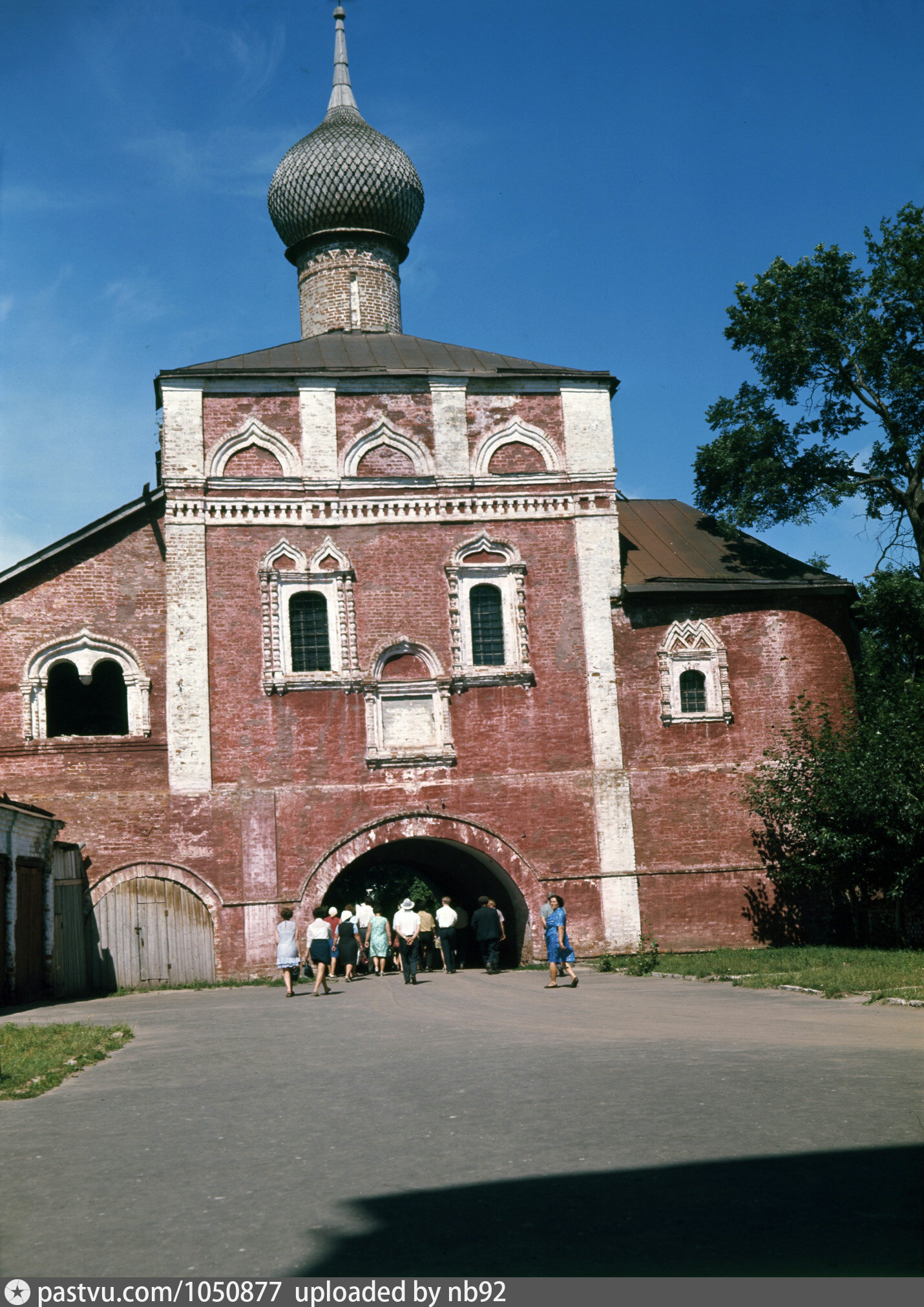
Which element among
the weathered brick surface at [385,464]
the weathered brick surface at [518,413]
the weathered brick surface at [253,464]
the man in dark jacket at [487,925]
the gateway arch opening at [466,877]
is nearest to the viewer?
the man in dark jacket at [487,925]

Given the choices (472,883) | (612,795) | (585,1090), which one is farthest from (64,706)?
(585,1090)

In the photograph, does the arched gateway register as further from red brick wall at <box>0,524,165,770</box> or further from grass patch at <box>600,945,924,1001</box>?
red brick wall at <box>0,524,165,770</box>

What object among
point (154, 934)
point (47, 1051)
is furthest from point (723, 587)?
point (47, 1051)

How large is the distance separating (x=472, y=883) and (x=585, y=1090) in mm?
18352

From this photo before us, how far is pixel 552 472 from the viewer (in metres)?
23.5

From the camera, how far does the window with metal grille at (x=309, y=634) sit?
22.4m

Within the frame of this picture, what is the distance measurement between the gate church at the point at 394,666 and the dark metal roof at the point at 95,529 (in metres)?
0.05

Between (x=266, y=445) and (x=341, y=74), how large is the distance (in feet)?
40.1

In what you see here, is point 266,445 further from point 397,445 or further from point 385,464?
point 397,445

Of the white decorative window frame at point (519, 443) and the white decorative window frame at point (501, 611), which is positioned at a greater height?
the white decorative window frame at point (519, 443)

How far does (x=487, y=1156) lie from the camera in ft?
19.3

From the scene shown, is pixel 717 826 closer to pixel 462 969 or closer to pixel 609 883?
pixel 609 883

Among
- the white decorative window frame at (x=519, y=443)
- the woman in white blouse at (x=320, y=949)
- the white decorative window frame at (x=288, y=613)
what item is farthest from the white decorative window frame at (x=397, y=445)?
the woman in white blouse at (x=320, y=949)

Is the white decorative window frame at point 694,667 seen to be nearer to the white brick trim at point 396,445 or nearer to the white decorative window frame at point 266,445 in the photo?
the white brick trim at point 396,445
